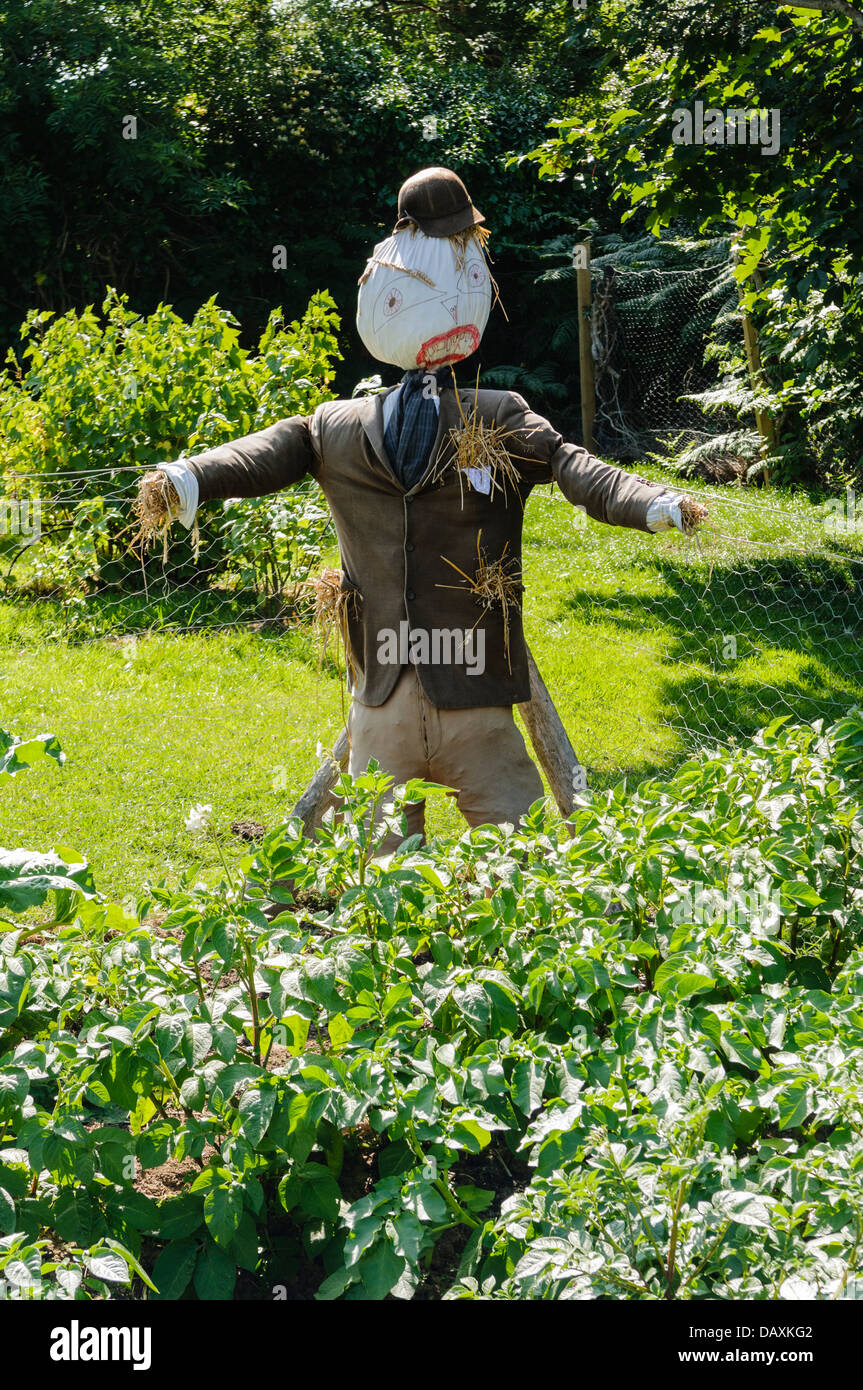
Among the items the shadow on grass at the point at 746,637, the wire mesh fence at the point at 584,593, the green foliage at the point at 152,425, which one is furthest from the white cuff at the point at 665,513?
the green foliage at the point at 152,425

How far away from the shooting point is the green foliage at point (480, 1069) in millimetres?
1608

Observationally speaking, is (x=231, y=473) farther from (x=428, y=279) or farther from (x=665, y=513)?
(x=665, y=513)

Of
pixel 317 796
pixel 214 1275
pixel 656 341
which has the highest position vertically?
pixel 656 341

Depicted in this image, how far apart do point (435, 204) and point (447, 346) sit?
1.15 ft

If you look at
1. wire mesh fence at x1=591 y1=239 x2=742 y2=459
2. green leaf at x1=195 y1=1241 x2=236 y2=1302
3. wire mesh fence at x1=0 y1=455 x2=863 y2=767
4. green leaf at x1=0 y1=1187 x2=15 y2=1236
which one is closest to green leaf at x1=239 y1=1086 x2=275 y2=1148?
green leaf at x1=195 y1=1241 x2=236 y2=1302

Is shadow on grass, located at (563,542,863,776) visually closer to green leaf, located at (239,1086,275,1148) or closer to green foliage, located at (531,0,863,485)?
green foliage, located at (531,0,863,485)

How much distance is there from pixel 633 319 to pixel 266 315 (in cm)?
332

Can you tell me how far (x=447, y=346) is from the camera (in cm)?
329

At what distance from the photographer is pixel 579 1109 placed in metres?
1.67

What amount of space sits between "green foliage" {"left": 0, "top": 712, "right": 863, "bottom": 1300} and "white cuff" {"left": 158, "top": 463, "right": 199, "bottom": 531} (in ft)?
3.37

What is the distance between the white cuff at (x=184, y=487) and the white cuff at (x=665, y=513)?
108 centimetres

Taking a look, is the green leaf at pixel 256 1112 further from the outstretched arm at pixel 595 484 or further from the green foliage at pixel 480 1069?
the outstretched arm at pixel 595 484

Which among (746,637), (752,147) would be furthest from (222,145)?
(746,637)
